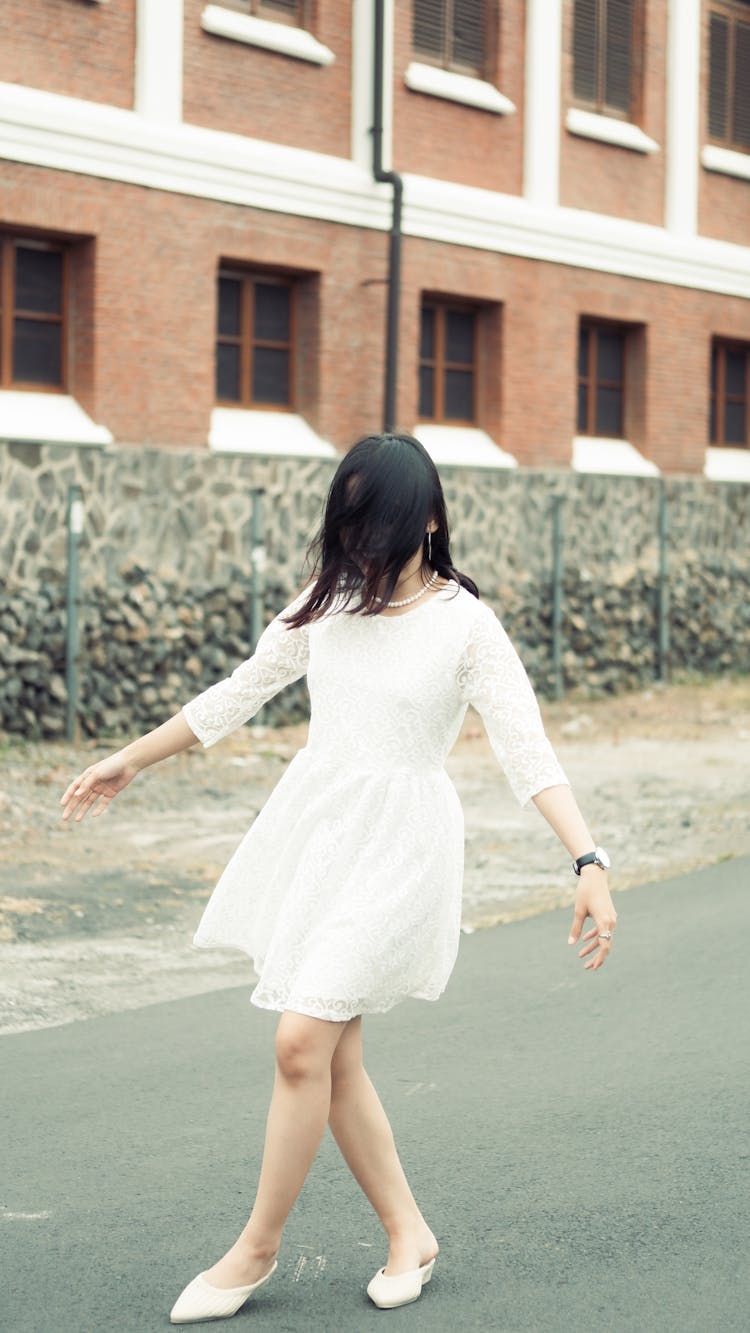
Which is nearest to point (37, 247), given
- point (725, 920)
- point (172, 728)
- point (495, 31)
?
point (495, 31)

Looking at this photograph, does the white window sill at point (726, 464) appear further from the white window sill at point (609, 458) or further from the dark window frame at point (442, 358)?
the dark window frame at point (442, 358)

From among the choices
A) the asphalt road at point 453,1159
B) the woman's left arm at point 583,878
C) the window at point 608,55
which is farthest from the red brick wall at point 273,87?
the woman's left arm at point 583,878

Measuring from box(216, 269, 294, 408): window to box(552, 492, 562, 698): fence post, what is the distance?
136 inches

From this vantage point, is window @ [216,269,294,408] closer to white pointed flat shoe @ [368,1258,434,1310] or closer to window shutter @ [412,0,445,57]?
window shutter @ [412,0,445,57]

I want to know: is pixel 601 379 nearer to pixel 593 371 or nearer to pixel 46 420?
pixel 593 371

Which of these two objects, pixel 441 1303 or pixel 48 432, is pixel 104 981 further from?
pixel 48 432

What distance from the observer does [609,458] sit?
66.4ft

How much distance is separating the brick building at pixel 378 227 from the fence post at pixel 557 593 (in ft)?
2.02

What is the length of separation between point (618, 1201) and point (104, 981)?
10.3 ft

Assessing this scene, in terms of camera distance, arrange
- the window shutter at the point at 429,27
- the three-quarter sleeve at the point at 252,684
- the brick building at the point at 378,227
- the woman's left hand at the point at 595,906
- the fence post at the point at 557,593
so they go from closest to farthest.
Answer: the woman's left hand at the point at 595,906
the three-quarter sleeve at the point at 252,684
the brick building at the point at 378,227
the window shutter at the point at 429,27
the fence post at the point at 557,593

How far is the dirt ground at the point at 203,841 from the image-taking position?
756cm

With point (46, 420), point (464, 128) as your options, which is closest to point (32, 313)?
point (46, 420)

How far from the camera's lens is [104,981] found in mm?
7309

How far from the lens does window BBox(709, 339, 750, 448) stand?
2227 centimetres
